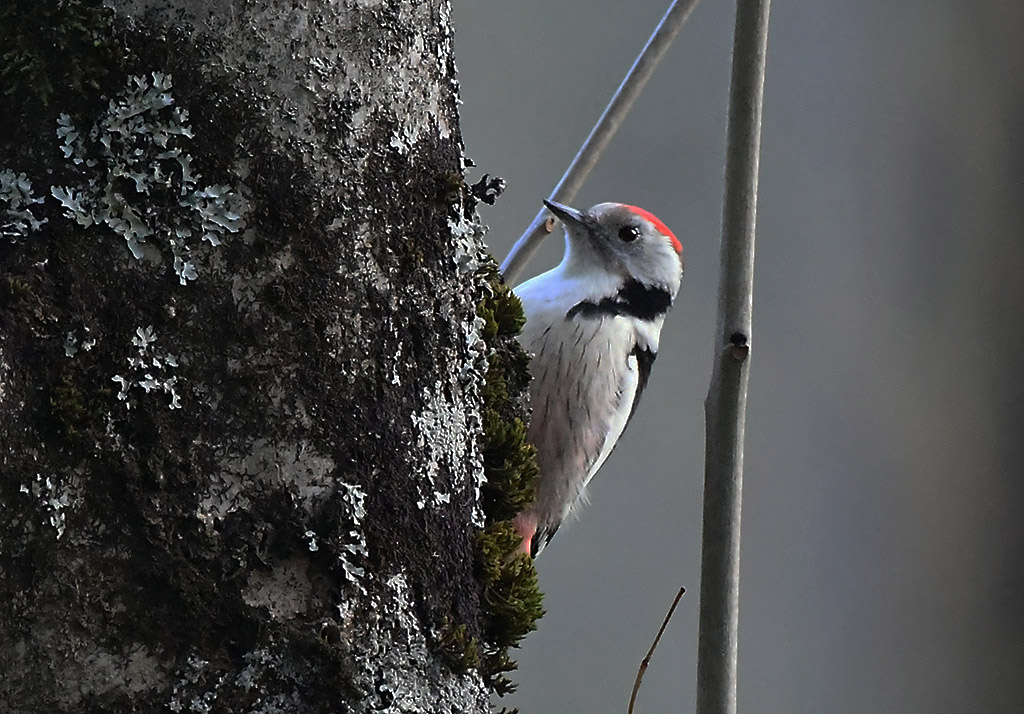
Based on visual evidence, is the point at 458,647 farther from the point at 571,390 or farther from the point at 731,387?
the point at 571,390

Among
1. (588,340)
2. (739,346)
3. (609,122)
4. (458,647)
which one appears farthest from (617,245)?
(458,647)

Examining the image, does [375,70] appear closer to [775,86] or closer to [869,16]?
[775,86]

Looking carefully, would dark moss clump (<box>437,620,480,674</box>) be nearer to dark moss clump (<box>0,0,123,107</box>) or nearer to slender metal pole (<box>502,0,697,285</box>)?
dark moss clump (<box>0,0,123,107</box>)

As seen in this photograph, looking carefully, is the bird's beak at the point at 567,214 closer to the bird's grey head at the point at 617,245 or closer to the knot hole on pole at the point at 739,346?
the bird's grey head at the point at 617,245

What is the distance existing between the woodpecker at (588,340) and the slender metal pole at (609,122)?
0.09 m

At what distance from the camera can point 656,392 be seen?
9.32 feet

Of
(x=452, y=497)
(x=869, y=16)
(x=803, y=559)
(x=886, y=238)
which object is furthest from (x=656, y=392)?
(x=452, y=497)

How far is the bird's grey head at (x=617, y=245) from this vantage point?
62.9 inches

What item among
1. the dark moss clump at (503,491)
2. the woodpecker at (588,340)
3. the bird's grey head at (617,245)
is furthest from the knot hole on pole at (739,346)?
the bird's grey head at (617,245)

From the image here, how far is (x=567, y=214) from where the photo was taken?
1521mm

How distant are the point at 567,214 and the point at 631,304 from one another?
0.17m

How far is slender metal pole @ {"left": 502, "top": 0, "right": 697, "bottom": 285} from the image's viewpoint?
115 cm

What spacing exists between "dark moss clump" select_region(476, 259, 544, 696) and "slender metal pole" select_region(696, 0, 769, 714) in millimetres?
202

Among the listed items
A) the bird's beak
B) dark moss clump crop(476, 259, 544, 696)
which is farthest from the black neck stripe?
dark moss clump crop(476, 259, 544, 696)
